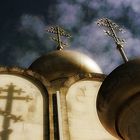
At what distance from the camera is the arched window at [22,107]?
632 cm

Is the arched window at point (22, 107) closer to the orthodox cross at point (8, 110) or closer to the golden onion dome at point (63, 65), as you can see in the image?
the orthodox cross at point (8, 110)

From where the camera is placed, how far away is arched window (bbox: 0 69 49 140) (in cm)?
632

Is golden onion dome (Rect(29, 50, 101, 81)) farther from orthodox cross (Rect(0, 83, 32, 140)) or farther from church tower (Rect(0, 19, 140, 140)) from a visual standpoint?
orthodox cross (Rect(0, 83, 32, 140))

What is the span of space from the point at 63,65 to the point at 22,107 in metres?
2.53

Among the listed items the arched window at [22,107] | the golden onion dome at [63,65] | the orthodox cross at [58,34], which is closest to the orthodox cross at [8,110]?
the arched window at [22,107]

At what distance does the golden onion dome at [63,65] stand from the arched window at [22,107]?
134cm

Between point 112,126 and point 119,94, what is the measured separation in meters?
0.49

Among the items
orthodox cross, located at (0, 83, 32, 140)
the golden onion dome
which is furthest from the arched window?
the golden onion dome

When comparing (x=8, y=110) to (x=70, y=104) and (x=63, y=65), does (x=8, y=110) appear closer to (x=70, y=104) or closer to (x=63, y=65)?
(x=70, y=104)

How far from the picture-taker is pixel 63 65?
29.9 ft

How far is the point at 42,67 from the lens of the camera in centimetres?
928

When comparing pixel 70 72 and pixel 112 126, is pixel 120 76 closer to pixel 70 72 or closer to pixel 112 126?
pixel 112 126

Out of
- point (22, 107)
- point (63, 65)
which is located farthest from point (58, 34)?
point (22, 107)

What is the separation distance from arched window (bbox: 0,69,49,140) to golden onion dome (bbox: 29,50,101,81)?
134 centimetres
